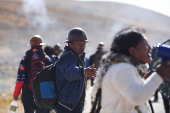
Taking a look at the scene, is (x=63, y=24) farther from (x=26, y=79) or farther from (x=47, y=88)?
(x=47, y=88)

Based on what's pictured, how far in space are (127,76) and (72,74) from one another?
3.51 ft

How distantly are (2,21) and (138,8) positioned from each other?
51025 mm

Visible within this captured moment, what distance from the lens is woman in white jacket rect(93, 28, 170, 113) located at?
208 centimetres

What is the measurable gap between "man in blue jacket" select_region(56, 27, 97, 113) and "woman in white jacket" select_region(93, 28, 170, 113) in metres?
0.75

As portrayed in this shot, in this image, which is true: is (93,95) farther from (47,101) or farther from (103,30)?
(103,30)

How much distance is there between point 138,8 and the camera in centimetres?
9556

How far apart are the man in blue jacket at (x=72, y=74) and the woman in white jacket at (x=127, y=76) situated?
2.46 feet

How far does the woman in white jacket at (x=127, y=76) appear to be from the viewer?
2.08 meters

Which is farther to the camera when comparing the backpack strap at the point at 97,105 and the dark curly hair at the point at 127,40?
the backpack strap at the point at 97,105

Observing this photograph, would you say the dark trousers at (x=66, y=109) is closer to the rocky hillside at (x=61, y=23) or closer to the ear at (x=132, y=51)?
the ear at (x=132, y=51)

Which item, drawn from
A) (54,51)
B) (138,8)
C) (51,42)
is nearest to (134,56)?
(54,51)

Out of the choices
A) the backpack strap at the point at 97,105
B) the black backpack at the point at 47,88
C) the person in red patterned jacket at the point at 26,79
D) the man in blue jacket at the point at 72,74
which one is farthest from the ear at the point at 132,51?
the person in red patterned jacket at the point at 26,79

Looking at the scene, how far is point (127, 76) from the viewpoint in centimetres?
212

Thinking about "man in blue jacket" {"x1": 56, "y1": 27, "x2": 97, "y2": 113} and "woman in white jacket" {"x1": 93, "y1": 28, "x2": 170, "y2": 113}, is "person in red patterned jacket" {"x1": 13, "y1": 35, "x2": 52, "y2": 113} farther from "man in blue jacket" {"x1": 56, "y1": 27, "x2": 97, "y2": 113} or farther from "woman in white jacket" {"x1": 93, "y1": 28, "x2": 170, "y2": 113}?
"woman in white jacket" {"x1": 93, "y1": 28, "x2": 170, "y2": 113}
